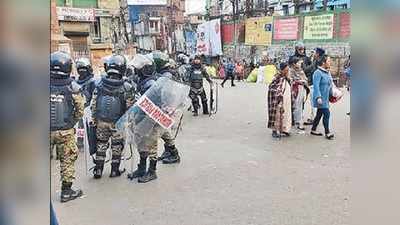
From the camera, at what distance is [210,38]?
31953 mm

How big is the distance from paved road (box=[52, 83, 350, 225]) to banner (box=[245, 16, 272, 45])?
715 inches

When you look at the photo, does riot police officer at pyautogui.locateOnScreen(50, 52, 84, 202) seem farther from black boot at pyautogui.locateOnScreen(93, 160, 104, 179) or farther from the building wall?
the building wall

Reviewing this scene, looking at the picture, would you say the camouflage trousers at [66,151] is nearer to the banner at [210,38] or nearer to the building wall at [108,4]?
the banner at [210,38]

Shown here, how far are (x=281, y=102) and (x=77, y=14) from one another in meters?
27.6

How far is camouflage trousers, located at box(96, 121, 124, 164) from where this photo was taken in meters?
5.88

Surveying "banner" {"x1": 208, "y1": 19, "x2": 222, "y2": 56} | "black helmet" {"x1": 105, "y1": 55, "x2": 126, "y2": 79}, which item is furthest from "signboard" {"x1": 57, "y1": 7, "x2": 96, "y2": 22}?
"black helmet" {"x1": 105, "y1": 55, "x2": 126, "y2": 79}

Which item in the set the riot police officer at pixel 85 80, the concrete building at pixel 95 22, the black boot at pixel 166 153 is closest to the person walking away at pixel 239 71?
the concrete building at pixel 95 22

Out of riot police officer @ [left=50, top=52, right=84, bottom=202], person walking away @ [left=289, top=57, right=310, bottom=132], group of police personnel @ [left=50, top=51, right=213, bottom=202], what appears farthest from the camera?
person walking away @ [left=289, top=57, right=310, bottom=132]

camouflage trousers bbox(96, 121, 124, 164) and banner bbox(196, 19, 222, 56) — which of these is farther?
banner bbox(196, 19, 222, 56)

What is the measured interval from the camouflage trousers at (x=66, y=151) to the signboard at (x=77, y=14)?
90.8 feet

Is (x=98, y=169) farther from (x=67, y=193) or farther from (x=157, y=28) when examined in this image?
(x=157, y=28)
